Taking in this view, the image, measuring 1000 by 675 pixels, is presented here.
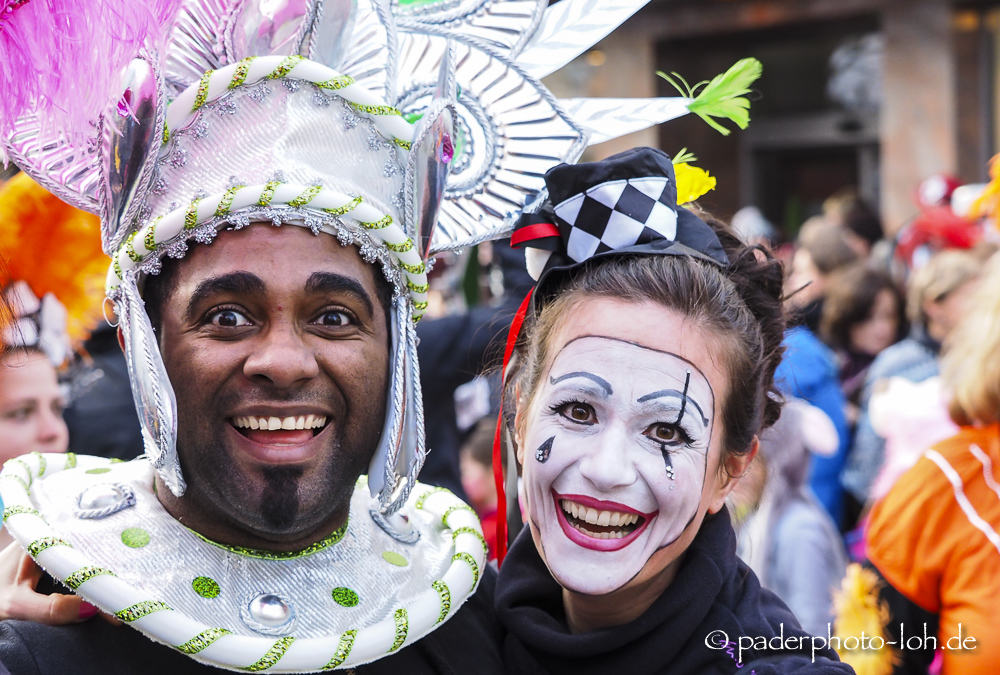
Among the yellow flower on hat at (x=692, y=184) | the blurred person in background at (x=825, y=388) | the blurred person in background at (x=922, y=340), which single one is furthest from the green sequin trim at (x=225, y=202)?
the blurred person in background at (x=922, y=340)

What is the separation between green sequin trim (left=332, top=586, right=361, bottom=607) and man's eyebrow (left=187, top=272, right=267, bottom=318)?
590 millimetres

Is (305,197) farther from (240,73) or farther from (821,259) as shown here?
(821,259)

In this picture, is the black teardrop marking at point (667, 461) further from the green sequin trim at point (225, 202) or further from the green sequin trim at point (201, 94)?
the green sequin trim at point (201, 94)

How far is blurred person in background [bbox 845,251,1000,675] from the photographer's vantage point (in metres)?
2.63

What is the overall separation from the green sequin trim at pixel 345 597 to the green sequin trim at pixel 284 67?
0.98 m

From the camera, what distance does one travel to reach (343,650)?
183cm

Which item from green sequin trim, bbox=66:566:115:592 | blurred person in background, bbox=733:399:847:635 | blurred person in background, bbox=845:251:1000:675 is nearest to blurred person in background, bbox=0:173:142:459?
green sequin trim, bbox=66:566:115:592

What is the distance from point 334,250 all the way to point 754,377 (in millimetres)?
884

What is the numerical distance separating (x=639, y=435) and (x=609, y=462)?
90mm

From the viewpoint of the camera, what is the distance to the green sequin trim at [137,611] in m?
1.72

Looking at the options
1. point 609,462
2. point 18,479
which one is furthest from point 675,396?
point 18,479

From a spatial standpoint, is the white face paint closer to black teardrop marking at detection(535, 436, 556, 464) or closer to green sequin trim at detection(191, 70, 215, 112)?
black teardrop marking at detection(535, 436, 556, 464)

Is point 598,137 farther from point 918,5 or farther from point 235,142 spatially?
point 918,5

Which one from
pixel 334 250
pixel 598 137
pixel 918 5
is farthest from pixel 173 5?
pixel 918 5
